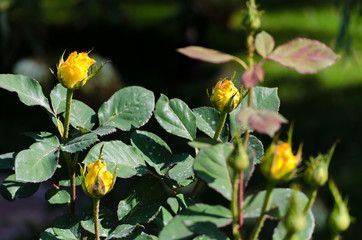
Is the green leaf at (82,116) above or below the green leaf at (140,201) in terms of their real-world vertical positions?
above

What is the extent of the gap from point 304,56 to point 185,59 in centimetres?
307

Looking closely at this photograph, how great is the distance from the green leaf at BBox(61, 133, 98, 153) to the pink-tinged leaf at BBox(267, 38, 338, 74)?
0.17 m

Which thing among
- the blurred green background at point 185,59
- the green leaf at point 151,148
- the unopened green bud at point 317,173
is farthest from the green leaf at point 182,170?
the blurred green background at point 185,59

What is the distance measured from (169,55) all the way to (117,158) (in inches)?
130

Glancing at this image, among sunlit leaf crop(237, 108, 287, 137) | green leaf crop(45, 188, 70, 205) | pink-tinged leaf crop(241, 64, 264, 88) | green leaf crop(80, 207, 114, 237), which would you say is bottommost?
green leaf crop(80, 207, 114, 237)

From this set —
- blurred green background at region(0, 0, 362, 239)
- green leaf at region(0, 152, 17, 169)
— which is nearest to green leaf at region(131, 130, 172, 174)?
→ green leaf at region(0, 152, 17, 169)

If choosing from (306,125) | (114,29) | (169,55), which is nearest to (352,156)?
(306,125)

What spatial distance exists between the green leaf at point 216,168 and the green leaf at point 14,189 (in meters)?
0.18

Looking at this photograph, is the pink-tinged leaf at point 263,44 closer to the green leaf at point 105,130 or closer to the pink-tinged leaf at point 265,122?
the pink-tinged leaf at point 265,122

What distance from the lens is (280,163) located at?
0.37 m

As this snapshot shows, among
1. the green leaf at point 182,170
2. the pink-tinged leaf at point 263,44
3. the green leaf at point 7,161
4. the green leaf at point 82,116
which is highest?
the pink-tinged leaf at point 263,44

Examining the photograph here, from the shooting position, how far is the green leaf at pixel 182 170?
1.57 ft

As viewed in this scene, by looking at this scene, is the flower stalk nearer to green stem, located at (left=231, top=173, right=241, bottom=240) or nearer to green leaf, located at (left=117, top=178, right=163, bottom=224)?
green stem, located at (left=231, top=173, right=241, bottom=240)

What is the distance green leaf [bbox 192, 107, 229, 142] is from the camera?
55cm
